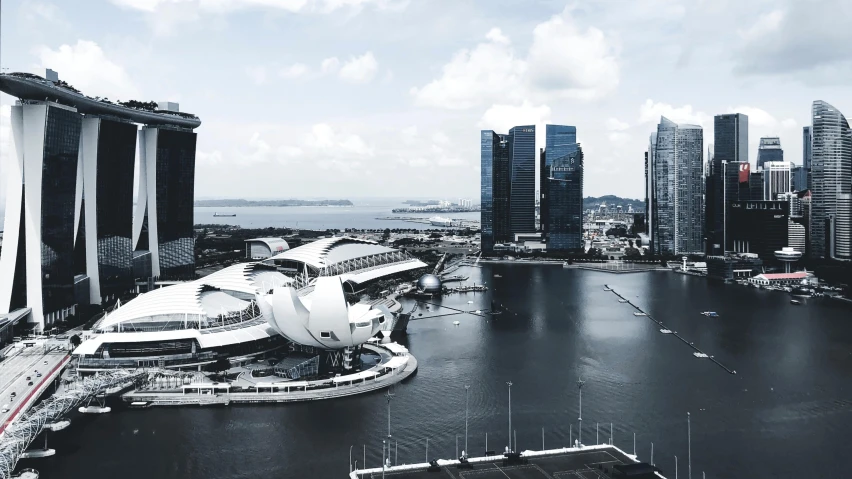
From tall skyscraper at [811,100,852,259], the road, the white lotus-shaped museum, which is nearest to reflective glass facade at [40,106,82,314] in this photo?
the road

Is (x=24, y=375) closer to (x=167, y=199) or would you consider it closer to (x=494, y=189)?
(x=167, y=199)

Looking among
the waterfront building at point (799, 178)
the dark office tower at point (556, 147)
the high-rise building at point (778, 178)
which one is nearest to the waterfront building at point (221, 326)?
the dark office tower at point (556, 147)

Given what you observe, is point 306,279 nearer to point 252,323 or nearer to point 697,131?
point 252,323

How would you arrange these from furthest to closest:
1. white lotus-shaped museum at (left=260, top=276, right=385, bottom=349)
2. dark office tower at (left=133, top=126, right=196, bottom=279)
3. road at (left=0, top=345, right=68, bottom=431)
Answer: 1. dark office tower at (left=133, top=126, right=196, bottom=279)
2. white lotus-shaped museum at (left=260, top=276, right=385, bottom=349)
3. road at (left=0, top=345, right=68, bottom=431)

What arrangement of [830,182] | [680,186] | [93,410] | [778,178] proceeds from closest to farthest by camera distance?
[93,410] → [830,182] → [680,186] → [778,178]

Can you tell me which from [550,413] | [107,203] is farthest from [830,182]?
[107,203]

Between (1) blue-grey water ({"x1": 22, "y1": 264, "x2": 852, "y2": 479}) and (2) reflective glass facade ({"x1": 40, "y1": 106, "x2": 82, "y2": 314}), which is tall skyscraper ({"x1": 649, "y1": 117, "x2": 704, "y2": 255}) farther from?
(2) reflective glass facade ({"x1": 40, "y1": 106, "x2": 82, "y2": 314})
